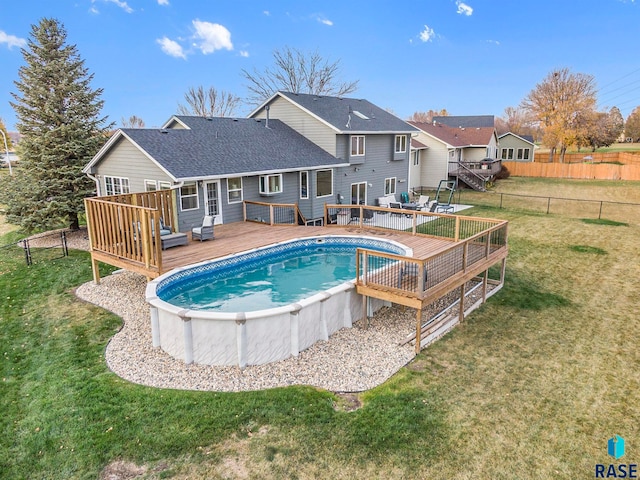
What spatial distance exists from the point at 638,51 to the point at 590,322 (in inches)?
2953

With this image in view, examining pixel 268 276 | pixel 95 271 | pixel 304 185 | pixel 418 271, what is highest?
pixel 304 185

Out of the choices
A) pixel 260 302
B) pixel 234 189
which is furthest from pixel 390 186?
pixel 260 302

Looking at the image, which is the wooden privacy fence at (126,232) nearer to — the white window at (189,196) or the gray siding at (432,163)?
the white window at (189,196)

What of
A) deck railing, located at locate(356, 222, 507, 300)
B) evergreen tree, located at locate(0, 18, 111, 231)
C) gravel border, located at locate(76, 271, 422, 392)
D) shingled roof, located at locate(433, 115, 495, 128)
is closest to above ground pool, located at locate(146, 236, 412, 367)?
gravel border, located at locate(76, 271, 422, 392)

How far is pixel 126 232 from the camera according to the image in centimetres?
1146

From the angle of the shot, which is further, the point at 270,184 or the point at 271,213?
the point at 270,184

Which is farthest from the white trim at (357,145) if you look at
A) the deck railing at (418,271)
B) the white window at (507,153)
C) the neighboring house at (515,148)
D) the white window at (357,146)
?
the white window at (507,153)

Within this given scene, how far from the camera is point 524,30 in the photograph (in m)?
78.2

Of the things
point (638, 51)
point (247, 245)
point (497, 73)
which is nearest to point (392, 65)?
point (497, 73)

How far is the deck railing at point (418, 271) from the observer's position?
9078 mm

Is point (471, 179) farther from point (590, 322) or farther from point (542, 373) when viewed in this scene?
point (542, 373)

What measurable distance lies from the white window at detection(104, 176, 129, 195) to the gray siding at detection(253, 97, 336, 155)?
349 inches

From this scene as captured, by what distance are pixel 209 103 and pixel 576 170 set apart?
40238 millimetres

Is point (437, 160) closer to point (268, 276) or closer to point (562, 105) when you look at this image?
point (562, 105)
